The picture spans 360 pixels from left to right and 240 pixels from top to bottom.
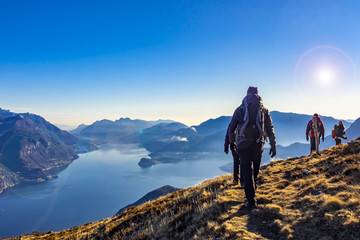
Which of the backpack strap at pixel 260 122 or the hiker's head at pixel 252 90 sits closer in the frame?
the backpack strap at pixel 260 122

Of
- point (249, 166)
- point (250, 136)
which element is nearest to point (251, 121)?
point (250, 136)

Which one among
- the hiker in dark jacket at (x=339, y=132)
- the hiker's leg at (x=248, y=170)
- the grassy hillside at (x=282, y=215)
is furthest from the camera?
the hiker in dark jacket at (x=339, y=132)

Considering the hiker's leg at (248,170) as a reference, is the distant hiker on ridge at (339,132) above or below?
above

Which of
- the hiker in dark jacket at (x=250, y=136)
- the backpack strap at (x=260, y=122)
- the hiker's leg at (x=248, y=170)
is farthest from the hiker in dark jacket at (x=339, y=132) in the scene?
the hiker's leg at (x=248, y=170)

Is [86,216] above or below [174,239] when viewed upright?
below

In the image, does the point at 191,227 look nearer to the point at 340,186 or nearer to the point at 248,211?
the point at 248,211

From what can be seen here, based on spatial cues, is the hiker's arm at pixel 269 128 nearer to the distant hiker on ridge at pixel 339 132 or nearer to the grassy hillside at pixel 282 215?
the grassy hillside at pixel 282 215

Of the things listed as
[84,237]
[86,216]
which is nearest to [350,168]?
[84,237]

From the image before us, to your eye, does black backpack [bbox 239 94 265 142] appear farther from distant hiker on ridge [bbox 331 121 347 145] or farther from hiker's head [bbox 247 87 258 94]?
distant hiker on ridge [bbox 331 121 347 145]

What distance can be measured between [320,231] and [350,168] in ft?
16.6

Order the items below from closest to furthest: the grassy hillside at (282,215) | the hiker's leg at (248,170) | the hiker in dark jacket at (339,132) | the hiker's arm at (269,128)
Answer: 1. the grassy hillside at (282,215)
2. the hiker's leg at (248,170)
3. the hiker's arm at (269,128)
4. the hiker in dark jacket at (339,132)

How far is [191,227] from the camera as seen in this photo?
5844 mm

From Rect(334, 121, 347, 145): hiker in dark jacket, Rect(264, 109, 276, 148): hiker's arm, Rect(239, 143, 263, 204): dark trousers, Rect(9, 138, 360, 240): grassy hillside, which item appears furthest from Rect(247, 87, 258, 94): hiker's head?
Rect(334, 121, 347, 145): hiker in dark jacket

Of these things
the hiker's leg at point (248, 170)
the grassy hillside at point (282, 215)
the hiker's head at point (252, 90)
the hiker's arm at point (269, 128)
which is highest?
the hiker's head at point (252, 90)
